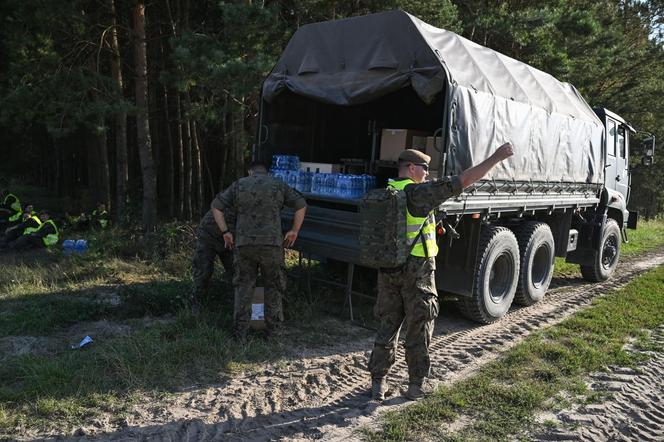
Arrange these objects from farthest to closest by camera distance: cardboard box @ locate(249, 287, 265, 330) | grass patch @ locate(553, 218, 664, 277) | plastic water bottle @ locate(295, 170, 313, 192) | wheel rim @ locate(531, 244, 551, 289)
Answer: grass patch @ locate(553, 218, 664, 277) < wheel rim @ locate(531, 244, 551, 289) < plastic water bottle @ locate(295, 170, 313, 192) < cardboard box @ locate(249, 287, 265, 330)

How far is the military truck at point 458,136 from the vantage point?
563 cm

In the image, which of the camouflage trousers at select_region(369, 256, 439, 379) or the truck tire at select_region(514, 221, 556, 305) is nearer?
the camouflage trousers at select_region(369, 256, 439, 379)

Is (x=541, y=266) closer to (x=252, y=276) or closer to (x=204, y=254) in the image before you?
(x=252, y=276)

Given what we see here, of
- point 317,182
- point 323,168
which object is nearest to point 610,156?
point 323,168

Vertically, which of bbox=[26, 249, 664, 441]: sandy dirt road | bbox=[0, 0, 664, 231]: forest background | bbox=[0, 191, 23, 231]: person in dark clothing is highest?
bbox=[0, 0, 664, 231]: forest background

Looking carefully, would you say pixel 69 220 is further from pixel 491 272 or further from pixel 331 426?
pixel 331 426

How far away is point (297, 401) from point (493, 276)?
11.8 ft

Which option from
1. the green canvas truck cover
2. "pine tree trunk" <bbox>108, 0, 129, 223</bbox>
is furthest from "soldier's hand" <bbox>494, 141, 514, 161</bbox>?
"pine tree trunk" <bbox>108, 0, 129, 223</bbox>

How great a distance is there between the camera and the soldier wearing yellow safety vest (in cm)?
403

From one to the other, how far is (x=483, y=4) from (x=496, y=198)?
905 cm

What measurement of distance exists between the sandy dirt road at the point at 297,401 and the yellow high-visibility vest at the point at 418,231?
1.13m

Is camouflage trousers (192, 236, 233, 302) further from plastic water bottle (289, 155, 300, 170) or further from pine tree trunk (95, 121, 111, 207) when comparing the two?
pine tree trunk (95, 121, 111, 207)

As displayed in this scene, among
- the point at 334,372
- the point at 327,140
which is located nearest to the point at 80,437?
the point at 334,372

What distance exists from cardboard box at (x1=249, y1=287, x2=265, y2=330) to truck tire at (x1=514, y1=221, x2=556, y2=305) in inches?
138
